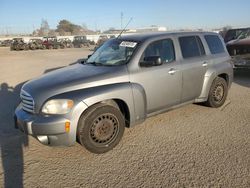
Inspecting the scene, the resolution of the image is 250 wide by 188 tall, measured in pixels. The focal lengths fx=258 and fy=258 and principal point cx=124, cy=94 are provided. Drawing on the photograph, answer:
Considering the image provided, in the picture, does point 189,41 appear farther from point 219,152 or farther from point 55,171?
point 55,171

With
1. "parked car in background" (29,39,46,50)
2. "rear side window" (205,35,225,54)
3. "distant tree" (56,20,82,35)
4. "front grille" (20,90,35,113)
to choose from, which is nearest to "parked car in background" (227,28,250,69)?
"rear side window" (205,35,225,54)

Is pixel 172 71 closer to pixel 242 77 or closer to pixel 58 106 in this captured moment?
pixel 58 106

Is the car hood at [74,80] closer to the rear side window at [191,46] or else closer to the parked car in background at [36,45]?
the rear side window at [191,46]

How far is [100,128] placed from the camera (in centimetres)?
398

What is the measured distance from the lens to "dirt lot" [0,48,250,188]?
10.5ft

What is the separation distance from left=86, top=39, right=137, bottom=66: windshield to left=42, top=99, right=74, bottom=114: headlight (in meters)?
1.23

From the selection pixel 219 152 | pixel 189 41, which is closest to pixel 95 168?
pixel 219 152

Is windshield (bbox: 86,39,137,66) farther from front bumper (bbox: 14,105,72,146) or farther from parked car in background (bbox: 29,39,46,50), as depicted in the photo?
parked car in background (bbox: 29,39,46,50)

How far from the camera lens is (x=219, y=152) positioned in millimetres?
3826

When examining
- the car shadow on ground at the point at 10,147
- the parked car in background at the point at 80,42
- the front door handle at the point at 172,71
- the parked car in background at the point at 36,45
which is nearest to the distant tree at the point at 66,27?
the parked car in background at the point at 80,42

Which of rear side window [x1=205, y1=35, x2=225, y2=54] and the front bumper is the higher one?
rear side window [x1=205, y1=35, x2=225, y2=54]

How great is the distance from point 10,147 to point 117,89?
6.69 feet

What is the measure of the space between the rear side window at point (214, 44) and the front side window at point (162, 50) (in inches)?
49.2

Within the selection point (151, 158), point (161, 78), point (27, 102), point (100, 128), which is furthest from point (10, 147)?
point (161, 78)
